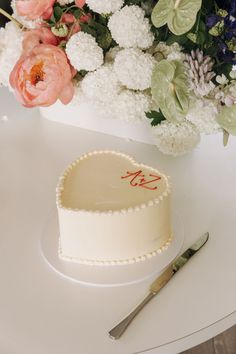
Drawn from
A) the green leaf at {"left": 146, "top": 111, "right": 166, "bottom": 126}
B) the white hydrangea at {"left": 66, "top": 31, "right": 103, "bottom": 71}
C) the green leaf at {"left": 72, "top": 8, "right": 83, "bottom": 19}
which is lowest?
the green leaf at {"left": 146, "top": 111, "right": 166, "bottom": 126}

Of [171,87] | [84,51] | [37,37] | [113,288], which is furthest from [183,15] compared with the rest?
[113,288]

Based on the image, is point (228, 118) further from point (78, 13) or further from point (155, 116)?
point (78, 13)

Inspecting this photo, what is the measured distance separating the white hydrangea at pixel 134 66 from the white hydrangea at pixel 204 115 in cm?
11

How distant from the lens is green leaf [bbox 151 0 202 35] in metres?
0.95

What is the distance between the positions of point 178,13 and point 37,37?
0.35m

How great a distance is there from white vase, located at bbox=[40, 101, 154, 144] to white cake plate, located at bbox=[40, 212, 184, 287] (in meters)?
0.41

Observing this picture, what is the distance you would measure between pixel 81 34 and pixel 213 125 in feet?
Answer: 1.05

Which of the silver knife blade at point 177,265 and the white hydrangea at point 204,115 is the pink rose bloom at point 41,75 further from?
the silver knife blade at point 177,265

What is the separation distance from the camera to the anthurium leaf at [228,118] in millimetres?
1033

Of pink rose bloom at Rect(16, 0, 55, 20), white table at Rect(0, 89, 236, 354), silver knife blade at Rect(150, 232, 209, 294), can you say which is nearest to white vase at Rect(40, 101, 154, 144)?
white table at Rect(0, 89, 236, 354)

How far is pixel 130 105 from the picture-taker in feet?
3.76

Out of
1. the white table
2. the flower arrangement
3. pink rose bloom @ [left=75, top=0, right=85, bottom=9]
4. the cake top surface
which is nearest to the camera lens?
the white table

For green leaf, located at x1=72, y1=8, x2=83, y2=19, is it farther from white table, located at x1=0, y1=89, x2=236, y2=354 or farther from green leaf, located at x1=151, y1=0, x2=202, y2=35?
white table, located at x1=0, y1=89, x2=236, y2=354

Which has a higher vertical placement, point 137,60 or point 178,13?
point 178,13
